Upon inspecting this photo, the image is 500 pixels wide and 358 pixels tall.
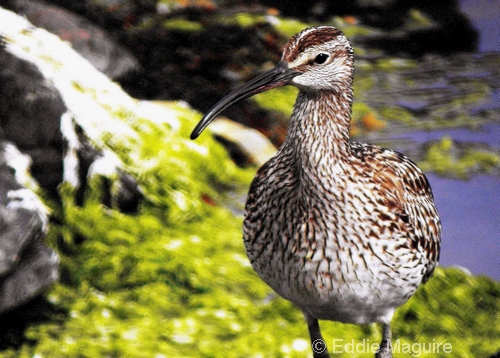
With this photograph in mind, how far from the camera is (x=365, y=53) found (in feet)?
41.5

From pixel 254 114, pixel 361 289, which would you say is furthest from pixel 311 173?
pixel 254 114

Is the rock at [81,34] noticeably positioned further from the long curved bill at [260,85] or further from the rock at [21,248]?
the long curved bill at [260,85]

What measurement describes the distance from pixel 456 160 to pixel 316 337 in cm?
488

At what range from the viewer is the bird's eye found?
14.4 ft

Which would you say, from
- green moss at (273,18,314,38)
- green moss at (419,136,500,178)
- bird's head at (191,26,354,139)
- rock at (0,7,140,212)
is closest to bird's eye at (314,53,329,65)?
bird's head at (191,26,354,139)

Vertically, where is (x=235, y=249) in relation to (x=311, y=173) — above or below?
below

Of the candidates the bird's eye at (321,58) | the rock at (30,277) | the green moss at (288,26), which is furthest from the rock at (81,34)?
the bird's eye at (321,58)

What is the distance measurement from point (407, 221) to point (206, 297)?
2276 mm

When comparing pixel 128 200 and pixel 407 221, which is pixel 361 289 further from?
pixel 128 200

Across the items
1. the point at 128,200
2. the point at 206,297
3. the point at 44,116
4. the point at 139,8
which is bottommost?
the point at 206,297

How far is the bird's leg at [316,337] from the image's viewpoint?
5292mm

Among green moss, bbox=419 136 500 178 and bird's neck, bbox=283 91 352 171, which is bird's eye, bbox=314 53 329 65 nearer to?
bird's neck, bbox=283 91 352 171

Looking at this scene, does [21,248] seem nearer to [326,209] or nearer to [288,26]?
[326,209]

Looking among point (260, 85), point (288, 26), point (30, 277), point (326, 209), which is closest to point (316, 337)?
point (326, 209)
